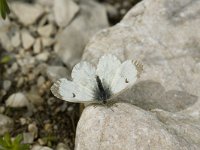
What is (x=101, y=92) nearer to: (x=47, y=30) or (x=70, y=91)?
(x=70, y=91)

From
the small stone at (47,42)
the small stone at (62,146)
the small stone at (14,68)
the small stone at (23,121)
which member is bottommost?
the small stone at (62,146)

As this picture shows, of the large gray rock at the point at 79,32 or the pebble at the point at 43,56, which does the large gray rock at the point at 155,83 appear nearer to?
the large gray rock at the point at 79,32

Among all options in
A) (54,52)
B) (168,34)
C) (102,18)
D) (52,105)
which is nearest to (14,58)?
(54,52)

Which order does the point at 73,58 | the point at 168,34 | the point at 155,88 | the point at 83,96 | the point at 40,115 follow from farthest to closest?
the point at 73,58, the point at 40,115, the point at 168,34, the point at 155,88, the point at 83,96

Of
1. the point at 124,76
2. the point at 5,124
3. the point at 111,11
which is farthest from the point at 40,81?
the point at 124,76

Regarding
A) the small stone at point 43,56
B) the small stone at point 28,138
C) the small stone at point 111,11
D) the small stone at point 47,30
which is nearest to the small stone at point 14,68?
the small stone at point 43,56

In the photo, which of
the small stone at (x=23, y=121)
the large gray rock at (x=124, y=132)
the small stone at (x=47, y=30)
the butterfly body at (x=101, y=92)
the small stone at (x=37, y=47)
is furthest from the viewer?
the small stone at (x=47, y=30)

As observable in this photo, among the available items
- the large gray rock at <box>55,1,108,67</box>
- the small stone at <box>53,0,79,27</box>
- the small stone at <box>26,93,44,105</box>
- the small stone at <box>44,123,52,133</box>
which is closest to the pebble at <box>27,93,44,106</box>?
the small stone at <box>26,93,44,105</box>

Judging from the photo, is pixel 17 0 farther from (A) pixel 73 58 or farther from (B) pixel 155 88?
(B) pixel 155 88
